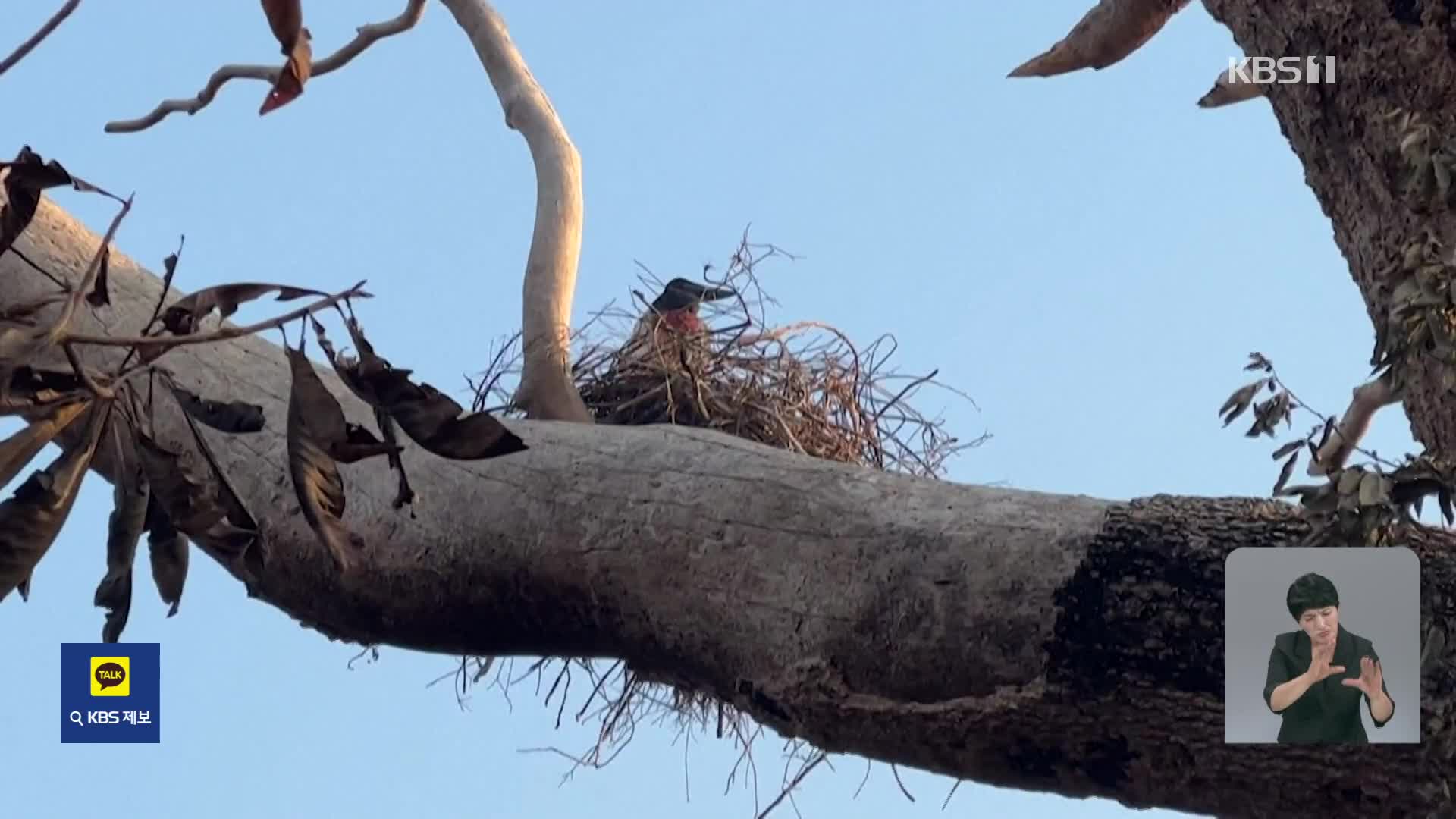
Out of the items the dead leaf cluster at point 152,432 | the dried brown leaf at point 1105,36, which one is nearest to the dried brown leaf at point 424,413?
the dead leaf cluster at point 152,432

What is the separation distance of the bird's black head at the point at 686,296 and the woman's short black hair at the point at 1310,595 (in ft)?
7.34

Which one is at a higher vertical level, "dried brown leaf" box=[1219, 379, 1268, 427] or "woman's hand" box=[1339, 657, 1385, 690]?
"dried brown leaf" box=[1219, 379, 1268, 427]

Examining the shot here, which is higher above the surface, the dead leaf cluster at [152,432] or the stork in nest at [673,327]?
the stork in nest at [673,327]

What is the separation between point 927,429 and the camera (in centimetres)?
376

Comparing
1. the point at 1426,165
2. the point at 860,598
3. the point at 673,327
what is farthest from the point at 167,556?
the point at 673,327

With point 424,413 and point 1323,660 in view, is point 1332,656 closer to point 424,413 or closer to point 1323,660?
point 1323,660

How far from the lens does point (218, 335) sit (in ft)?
5.02

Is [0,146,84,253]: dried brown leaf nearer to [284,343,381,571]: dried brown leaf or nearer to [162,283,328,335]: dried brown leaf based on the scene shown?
[162,283,328,335]: dried brown leaf

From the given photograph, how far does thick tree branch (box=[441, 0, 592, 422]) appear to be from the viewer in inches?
128

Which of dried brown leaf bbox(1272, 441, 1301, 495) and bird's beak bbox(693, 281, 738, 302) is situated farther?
bird's beak bbox(693, 281, 738, 302)

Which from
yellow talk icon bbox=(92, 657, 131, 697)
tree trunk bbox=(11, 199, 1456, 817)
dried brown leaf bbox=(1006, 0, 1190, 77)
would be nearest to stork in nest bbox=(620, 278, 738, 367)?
dried brown leaf bbox=(1006, 0, 1190, 77)

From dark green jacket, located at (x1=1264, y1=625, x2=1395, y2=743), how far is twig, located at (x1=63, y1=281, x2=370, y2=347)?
1.07 m

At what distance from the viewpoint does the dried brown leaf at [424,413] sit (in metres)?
1.71

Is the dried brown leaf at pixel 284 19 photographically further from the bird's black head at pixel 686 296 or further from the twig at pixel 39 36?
the bird's black head at pixel 686 296
